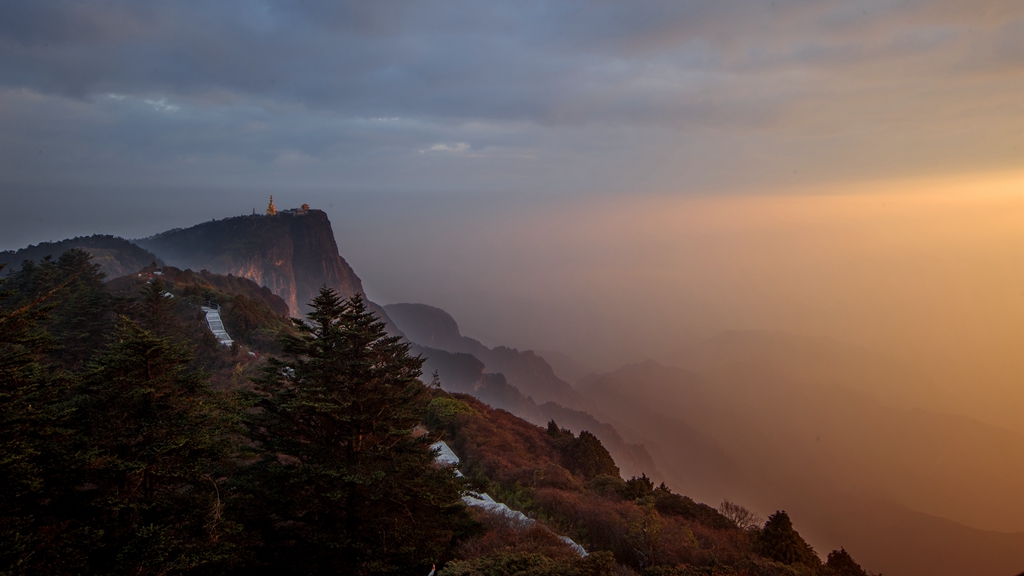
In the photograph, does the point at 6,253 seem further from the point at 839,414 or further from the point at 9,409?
the point at 839,414

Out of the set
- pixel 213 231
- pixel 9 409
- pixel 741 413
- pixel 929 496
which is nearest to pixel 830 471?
pixel 929 496

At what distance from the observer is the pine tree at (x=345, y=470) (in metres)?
10.5

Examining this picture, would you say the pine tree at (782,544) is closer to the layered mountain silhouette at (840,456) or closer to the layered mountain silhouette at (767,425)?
the layered mountain silhouette at (767,425)

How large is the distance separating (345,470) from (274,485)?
6.85ft

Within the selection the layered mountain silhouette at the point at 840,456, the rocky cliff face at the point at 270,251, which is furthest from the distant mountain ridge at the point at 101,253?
the layered mountain silhouette at the point at 840,456

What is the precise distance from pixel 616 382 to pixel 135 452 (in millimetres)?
171506

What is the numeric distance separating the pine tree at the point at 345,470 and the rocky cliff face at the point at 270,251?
116 m

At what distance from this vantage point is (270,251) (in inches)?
5256

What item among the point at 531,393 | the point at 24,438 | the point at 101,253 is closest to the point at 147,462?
the point at 24,438

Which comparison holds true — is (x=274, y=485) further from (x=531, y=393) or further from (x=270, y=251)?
(x=531, y=393)

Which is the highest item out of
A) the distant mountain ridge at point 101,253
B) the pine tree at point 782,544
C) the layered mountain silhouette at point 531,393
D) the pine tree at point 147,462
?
the distant mountain ridge at point 101,253

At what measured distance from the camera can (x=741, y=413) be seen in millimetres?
128250

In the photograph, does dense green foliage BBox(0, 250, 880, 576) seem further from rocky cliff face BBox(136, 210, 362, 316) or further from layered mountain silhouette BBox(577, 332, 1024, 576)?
rocky cliff face BBox(136, 210, 362, 316)

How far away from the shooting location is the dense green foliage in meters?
7.81
